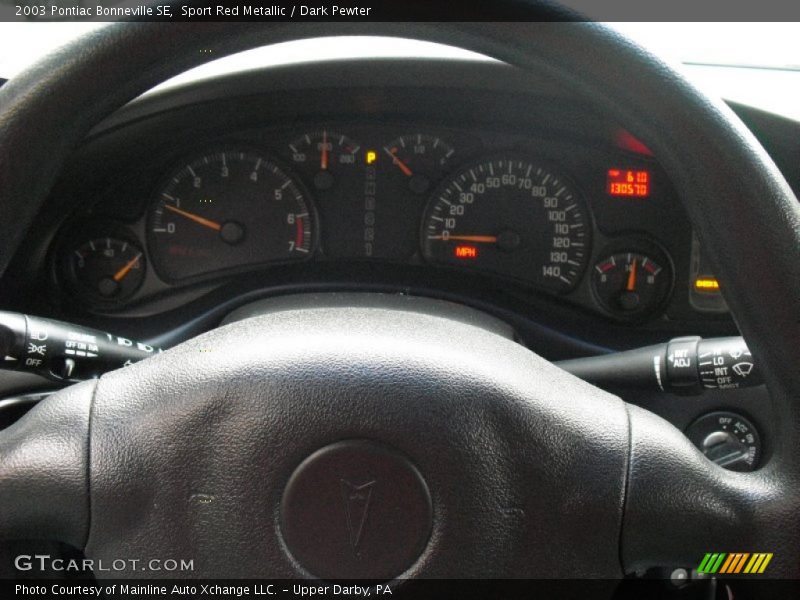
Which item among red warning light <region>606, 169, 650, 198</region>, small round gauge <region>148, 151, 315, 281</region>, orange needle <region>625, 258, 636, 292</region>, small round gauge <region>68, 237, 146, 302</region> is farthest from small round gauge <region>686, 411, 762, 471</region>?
small round gauge <region>68, 237, 146, 302</region>

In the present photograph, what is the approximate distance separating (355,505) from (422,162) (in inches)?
62.7

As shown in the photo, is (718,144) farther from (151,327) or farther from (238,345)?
(151,327)

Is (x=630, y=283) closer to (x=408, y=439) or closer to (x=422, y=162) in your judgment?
(x=422, y=162)

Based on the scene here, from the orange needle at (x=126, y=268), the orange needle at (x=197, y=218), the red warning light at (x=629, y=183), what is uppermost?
the red warning light at (x=629, y=183)

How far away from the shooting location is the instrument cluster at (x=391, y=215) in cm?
254

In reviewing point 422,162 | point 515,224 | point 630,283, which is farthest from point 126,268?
point 630,283

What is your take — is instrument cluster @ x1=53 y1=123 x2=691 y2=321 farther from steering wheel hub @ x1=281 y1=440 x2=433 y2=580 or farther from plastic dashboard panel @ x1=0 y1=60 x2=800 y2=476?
steering wheel hub @ x1=281 y1=440 x2=433 y2=580

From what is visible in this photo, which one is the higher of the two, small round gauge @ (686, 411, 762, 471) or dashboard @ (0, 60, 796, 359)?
dashboard @ (0, 60, 796, 359)

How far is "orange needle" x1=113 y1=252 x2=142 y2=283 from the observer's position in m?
2.55

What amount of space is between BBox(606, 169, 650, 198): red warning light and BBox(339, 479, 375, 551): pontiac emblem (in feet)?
5.31

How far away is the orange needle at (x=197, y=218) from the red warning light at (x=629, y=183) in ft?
3.17

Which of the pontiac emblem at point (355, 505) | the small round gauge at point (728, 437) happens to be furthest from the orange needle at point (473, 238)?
the pontiac emblem at point (355, 505)

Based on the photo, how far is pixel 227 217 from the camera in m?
2.56

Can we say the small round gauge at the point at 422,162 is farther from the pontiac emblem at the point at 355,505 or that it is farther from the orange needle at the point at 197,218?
the pontiac emblem at the point at 355,505
